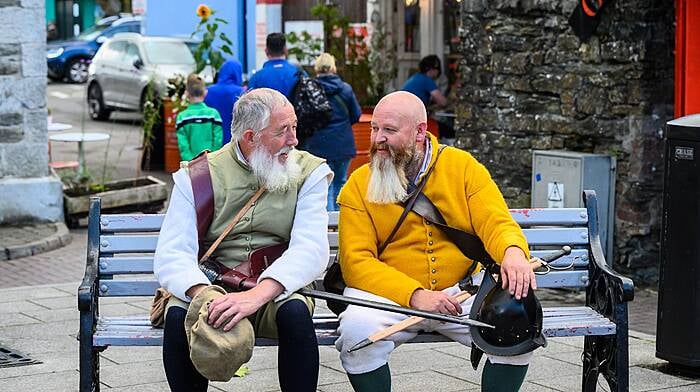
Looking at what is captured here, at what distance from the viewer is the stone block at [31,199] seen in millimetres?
10633

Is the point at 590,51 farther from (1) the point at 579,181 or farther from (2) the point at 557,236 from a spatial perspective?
(2) the point at 557,236

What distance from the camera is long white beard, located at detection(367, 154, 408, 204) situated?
4.89 metres

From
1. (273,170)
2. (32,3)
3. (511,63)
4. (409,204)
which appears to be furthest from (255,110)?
(32,3)

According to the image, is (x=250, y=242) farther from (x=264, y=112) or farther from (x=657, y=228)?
(x=657, y=228)

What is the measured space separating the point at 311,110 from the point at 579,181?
2430 millimetres

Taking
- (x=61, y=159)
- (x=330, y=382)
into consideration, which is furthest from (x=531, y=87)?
(x=61, y=159)

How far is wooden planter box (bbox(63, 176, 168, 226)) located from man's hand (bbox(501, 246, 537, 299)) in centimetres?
688

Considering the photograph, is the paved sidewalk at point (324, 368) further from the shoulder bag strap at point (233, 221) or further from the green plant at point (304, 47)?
the green plant at point (304, 47)

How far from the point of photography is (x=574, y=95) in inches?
340

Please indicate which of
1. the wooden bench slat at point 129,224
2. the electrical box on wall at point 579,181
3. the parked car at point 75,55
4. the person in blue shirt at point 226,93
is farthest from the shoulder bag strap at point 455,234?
the parked car at point 75,55

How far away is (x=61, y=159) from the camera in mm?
16484

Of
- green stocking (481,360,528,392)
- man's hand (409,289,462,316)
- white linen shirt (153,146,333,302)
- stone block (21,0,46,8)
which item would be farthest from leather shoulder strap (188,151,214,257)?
stone block (21,0,46,8)

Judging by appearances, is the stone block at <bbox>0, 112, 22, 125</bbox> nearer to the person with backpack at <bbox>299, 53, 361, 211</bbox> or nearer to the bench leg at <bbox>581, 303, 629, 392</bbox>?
the person with backpack at <bbox>299, 53, 361, 211</bbox>

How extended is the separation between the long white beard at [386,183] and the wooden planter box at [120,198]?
6465 millimetres
